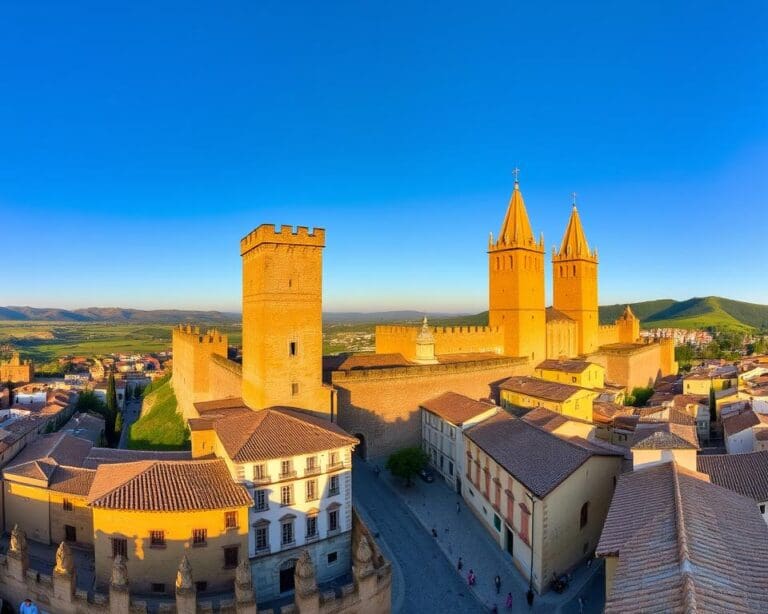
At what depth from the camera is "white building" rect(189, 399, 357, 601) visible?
19062 millimetres

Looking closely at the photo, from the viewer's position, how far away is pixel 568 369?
3988cm

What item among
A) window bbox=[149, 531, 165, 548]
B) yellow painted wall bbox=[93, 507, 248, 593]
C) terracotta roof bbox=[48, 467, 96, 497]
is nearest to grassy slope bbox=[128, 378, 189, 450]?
terracotta roof bbox=[48, 467, 96, 497]

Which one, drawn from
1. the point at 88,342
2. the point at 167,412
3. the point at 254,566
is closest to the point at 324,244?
the point at 254,566

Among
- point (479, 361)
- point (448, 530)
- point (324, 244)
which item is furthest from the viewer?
point (479, 361)

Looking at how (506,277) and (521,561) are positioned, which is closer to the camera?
(521,561)

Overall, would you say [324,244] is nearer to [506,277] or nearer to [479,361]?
[479,361]

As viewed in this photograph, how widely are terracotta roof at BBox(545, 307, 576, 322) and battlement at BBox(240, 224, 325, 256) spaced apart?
90.9 feet

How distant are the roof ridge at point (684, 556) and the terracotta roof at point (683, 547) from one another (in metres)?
0.02

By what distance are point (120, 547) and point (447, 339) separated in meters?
28.2

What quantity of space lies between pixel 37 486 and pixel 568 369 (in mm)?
35079

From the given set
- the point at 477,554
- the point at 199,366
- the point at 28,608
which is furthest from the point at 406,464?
the point at 199,366

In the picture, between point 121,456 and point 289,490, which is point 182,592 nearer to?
point 289,490

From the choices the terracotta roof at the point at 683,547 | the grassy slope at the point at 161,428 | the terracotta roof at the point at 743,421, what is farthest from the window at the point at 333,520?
the terracotta roof at the point at 743,421

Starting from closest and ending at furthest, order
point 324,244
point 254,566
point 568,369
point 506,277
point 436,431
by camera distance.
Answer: point 254,566
point 324,244
point 436,431
point 568,369
point 506,277
